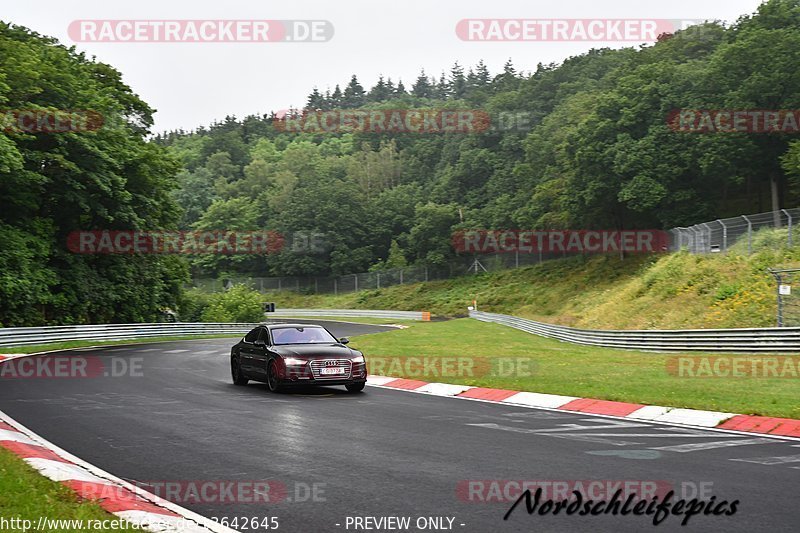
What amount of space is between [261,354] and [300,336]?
93 centimetres

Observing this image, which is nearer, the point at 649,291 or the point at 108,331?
the point at 649,291

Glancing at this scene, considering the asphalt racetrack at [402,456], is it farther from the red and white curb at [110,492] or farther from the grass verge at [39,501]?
the grass verge at [39,501]

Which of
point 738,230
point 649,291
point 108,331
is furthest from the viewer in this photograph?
point 108,331

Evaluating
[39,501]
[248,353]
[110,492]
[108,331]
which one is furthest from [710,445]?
[108,331]

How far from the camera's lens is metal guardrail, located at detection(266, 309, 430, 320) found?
262ft

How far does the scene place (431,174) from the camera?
412 feet

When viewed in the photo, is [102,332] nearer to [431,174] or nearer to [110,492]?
[110,492]

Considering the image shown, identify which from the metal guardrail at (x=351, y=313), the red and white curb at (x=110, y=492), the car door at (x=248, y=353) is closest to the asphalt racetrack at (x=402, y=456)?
the red and white curb at (x=110, y=492)

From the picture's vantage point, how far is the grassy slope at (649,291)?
112ft

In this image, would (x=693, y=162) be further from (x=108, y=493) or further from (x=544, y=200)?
(x=108, y=493)

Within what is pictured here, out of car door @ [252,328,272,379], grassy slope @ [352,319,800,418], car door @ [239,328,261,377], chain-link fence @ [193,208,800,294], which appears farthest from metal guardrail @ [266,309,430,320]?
car door @ [252,328,272,379]

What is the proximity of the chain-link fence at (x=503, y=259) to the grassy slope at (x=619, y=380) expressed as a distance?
10603mm

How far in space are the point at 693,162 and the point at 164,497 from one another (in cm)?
6166

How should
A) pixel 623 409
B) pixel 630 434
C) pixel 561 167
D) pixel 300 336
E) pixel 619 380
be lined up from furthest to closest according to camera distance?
pixel 561 167 < pixel 619 380 < pixel 300 336 < pixel 623 409 < pixel 630 434
